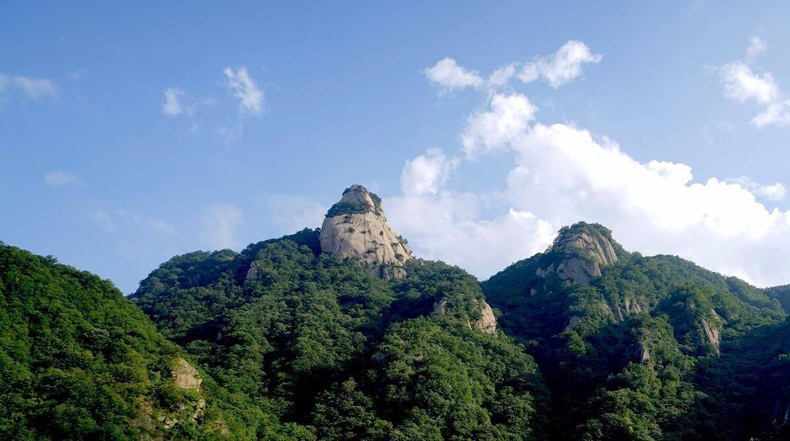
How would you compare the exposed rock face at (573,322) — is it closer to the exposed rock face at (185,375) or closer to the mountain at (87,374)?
the mountain at (87,374)

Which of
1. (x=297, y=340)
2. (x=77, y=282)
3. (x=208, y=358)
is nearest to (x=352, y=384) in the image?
(x=297, y=340)

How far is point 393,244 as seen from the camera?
11069 cm

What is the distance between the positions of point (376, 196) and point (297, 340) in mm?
51650

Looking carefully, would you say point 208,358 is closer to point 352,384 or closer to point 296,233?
point 352,384

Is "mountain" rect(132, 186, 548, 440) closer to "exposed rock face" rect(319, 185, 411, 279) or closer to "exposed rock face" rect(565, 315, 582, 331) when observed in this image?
"exposed rock face" rect(319, 185, 411, 279)

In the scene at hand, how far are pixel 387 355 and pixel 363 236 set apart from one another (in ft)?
141

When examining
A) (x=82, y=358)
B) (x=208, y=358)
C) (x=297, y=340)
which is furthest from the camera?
(x=297, y=340)

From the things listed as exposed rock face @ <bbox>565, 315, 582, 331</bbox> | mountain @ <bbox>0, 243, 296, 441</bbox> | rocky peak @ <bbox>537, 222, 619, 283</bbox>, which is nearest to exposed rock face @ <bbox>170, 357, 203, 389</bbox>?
mountain @ <bbox>0, 243, 296, 441</bbox>

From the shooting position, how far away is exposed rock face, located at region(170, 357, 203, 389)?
1982 inches

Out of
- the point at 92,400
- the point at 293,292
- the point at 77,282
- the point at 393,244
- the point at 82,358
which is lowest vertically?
the point at 92,400

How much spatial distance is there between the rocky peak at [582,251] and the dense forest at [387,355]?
0.31 meters

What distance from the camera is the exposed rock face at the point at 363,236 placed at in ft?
338

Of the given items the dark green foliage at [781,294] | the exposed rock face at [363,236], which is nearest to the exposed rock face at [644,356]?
the dark green foliage at [781,294]

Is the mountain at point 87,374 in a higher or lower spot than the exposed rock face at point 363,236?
lower
